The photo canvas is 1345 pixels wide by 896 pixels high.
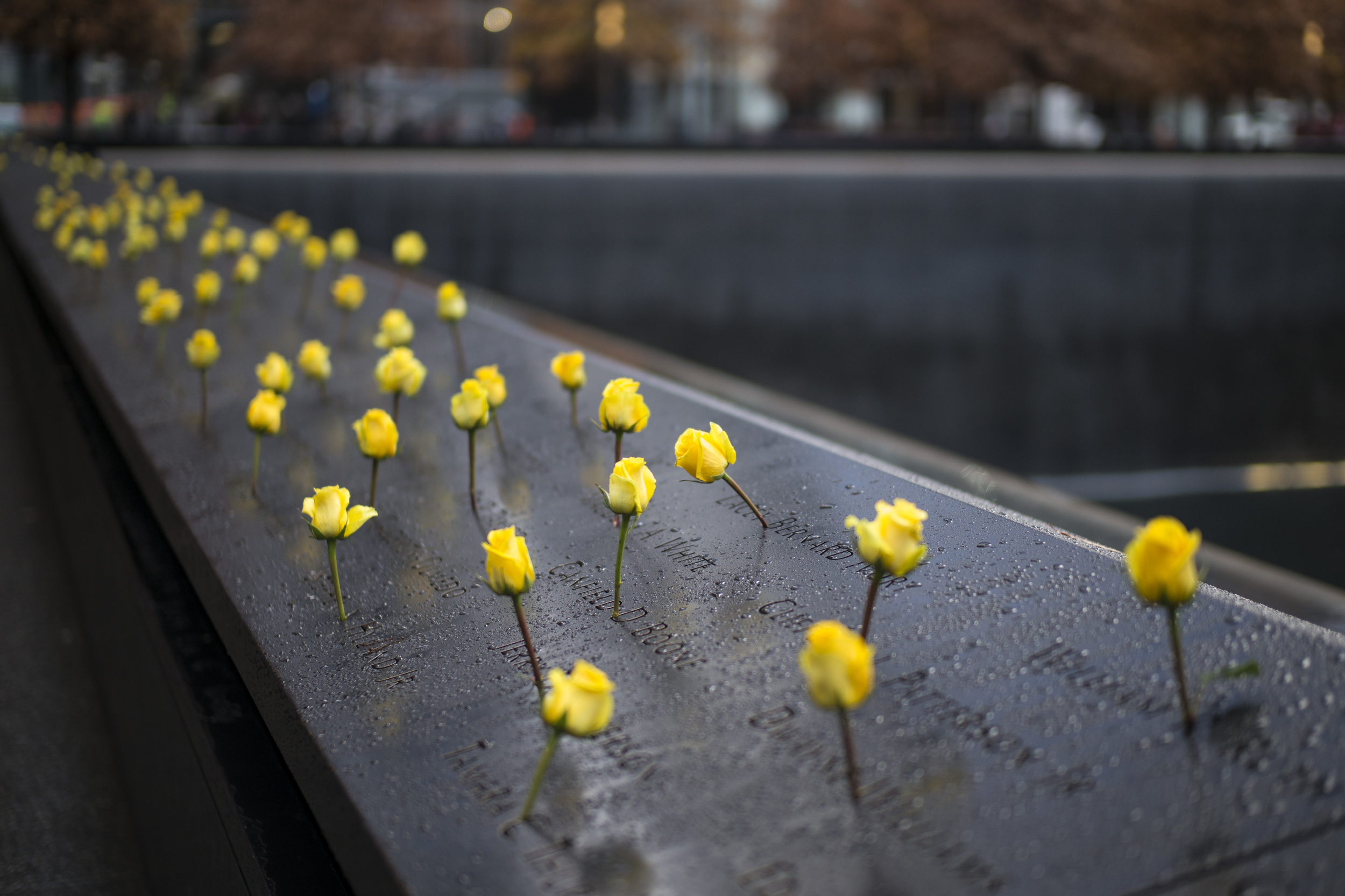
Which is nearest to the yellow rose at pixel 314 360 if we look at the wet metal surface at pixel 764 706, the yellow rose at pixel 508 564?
the wet metal surface at pixel 764 706

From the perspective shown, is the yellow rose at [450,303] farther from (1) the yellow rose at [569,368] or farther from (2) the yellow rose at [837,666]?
(2) the yellow rose at [837,666]

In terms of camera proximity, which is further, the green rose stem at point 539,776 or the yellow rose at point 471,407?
the yellow rose at point 471,407

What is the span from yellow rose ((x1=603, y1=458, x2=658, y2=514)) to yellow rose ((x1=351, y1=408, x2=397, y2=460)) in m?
0.47

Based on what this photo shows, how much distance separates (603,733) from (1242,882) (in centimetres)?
65

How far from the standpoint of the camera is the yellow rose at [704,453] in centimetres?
153

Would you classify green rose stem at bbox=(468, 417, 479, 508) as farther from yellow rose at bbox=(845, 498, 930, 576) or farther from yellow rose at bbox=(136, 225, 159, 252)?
yellow rose at bbox=(136, 225, 159, 252)

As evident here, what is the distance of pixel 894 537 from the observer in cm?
111

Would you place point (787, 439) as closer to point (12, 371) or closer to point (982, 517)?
point (982, 517)

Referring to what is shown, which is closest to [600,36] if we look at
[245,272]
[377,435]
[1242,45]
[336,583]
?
[1242,45]

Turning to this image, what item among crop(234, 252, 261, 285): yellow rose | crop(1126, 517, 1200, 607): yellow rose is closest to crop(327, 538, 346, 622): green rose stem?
crop(1126, 517, 1200, 607): yellow rose

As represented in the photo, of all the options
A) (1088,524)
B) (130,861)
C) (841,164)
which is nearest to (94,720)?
(130,861)

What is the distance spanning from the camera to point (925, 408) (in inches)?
631

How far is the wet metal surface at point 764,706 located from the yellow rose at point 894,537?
23cm

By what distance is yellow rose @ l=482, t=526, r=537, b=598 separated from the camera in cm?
119
